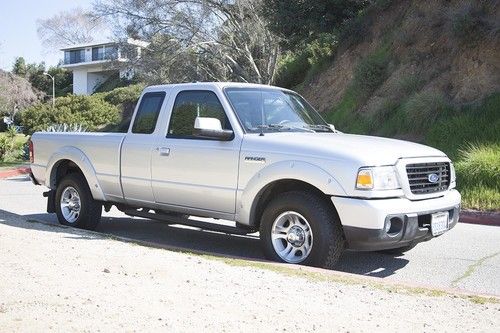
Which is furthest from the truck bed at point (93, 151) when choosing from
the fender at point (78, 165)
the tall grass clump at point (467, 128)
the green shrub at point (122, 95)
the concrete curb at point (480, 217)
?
the green shrub at point (122, 95)

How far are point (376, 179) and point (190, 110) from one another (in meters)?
2.70

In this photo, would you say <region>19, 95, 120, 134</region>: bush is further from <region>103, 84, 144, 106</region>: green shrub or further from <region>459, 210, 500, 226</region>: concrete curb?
<region>459, 210, 500, 226</region>: concrete curb

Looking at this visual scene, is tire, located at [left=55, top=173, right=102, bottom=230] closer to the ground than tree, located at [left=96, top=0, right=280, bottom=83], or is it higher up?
closer to the ground

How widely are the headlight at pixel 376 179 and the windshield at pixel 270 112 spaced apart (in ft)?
4.71

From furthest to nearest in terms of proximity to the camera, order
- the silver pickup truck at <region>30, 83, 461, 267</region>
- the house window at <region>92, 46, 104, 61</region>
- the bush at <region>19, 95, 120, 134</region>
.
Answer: the house window at <region>92, 46, 104, 61</region> → the bush at <region>19, 95, 120, 134</region> → the silver pickup truck at <region>30, 83, 461, 267</region>

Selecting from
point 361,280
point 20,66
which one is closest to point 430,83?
point 361,280

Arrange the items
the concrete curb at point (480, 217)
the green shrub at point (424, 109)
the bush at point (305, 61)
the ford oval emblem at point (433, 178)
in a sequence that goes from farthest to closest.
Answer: the bush at point (305, 61)
the green shrub at point (424, 109)
the concrete curb at point (480, 217)
the ford oval emblem at point (433, 178)

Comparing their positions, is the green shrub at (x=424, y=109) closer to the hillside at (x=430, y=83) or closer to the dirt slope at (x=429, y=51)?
the hillside at (x=430, y=83)

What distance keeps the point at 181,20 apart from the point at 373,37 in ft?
28.7

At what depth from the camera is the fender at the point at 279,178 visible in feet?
20.7

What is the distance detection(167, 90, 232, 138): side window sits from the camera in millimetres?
7473

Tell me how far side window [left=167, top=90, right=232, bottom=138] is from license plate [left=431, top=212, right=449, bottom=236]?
8.49 feet

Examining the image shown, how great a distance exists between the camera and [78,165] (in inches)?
348

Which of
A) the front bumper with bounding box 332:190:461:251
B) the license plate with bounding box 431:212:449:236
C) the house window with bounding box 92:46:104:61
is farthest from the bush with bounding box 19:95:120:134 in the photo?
the house window with bounding box 92:46:104:61
